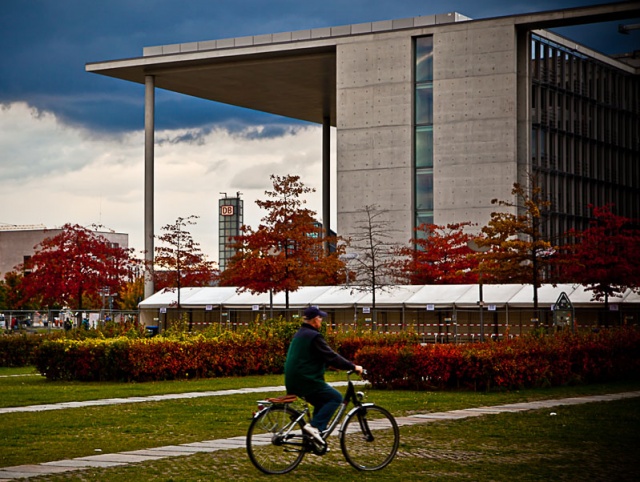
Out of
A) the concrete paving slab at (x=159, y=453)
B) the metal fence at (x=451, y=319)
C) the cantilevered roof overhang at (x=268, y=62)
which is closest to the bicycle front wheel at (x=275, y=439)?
the concrete paving slab at (x=159, y=453)

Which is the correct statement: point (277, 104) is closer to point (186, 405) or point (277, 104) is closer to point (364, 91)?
point (364, 91)

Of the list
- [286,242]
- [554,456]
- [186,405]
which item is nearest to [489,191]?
[286,242]

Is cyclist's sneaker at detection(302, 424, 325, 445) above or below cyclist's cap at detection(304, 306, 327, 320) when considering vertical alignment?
below

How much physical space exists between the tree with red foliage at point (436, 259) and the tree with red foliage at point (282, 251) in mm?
5443

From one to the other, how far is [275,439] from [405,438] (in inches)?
144

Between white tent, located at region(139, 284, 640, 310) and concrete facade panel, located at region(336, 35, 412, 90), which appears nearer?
white tent, located at region(139, 284, 640, 310)

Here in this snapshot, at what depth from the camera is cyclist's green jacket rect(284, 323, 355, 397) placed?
11984 mm

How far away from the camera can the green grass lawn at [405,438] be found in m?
12.1

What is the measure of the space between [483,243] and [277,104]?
34.4 metres

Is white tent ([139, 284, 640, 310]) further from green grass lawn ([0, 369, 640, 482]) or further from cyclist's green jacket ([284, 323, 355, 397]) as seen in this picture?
cyclist's green jacket ([284, 323, 355, 397])

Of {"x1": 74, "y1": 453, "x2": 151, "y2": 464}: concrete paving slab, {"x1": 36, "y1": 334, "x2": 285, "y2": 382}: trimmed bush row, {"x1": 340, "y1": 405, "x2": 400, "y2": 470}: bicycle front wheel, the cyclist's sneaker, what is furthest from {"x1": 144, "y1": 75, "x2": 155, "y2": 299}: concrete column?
the cyclist's sneaker

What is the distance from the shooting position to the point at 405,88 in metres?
64.7

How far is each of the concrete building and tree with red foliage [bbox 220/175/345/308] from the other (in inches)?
437

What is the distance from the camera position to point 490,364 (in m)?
22.5
